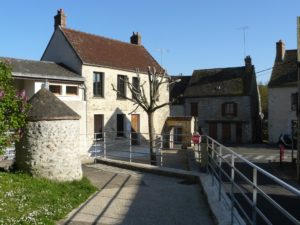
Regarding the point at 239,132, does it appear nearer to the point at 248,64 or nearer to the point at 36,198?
the point at 248,64

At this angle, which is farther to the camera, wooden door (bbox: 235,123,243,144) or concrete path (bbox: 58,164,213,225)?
wooden door (bbox: 235,123,243,144)

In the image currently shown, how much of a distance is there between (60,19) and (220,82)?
20725mm

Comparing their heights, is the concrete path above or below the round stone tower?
below

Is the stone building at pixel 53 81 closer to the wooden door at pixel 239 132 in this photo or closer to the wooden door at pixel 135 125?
the wooden door at pixel 135 125

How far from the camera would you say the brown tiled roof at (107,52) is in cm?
2741

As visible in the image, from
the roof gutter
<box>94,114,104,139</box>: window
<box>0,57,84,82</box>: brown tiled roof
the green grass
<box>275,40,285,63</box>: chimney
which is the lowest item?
the green grass

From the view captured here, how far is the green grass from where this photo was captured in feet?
24.6

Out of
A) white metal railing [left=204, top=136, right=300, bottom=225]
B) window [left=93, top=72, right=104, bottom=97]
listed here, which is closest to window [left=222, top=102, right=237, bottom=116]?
window [left=93, top=72, right=104, bottom=97]

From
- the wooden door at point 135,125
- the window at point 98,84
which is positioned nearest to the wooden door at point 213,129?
the wooden door at point 135,125

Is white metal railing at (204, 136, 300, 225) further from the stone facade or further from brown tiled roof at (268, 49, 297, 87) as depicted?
the stone facade

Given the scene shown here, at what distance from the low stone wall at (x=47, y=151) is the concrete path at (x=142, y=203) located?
1.10 meters

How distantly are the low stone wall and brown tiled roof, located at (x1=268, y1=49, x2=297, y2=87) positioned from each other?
3113cm

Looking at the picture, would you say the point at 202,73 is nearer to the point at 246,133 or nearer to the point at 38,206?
the point at 246,133

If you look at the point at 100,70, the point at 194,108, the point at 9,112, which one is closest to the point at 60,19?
the point at 100,70
